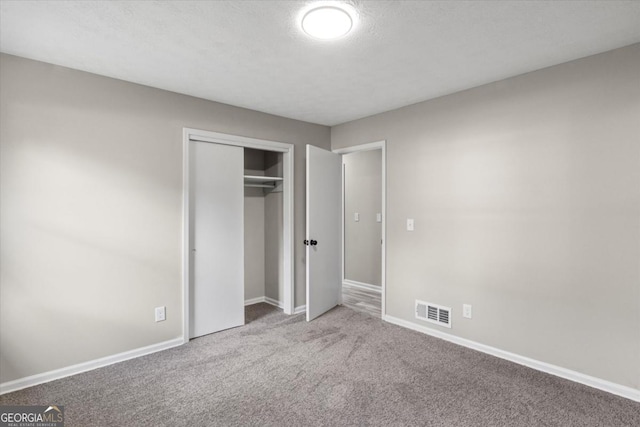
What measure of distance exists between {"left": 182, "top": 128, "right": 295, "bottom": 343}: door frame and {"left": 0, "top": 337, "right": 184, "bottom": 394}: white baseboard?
22 cm

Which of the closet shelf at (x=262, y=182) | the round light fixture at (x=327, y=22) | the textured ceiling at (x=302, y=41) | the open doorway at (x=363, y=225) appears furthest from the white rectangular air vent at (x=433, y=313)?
the round light fixture at (x=327, y=22)

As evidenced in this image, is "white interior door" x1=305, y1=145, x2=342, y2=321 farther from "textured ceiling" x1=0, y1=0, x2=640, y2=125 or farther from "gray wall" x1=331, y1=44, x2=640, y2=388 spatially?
"textured ceiling" x1=0, y1=0, x2=640, y2=125

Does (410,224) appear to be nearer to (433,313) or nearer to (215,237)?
(433,313)

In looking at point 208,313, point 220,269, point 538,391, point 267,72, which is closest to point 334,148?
point 267,72

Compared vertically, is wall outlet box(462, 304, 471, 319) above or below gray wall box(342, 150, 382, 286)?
below

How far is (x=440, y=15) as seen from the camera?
6.23 feet

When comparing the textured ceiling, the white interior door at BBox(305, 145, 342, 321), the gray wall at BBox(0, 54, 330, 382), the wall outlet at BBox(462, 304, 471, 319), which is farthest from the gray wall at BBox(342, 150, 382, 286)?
the gray wall at BBox(0, 54, 330, 382)

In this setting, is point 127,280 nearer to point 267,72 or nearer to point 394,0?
point 267,72

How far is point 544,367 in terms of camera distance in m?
2.62

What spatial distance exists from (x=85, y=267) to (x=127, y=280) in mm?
334

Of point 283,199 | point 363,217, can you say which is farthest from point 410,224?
point 363,217

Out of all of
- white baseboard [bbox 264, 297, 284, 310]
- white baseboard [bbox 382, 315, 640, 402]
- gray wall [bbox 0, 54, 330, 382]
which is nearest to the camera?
white baseboard [bbox 382, 315, 640, 402]

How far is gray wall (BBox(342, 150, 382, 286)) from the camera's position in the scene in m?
5.13

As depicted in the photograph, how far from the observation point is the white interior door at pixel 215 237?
3.35 metres
